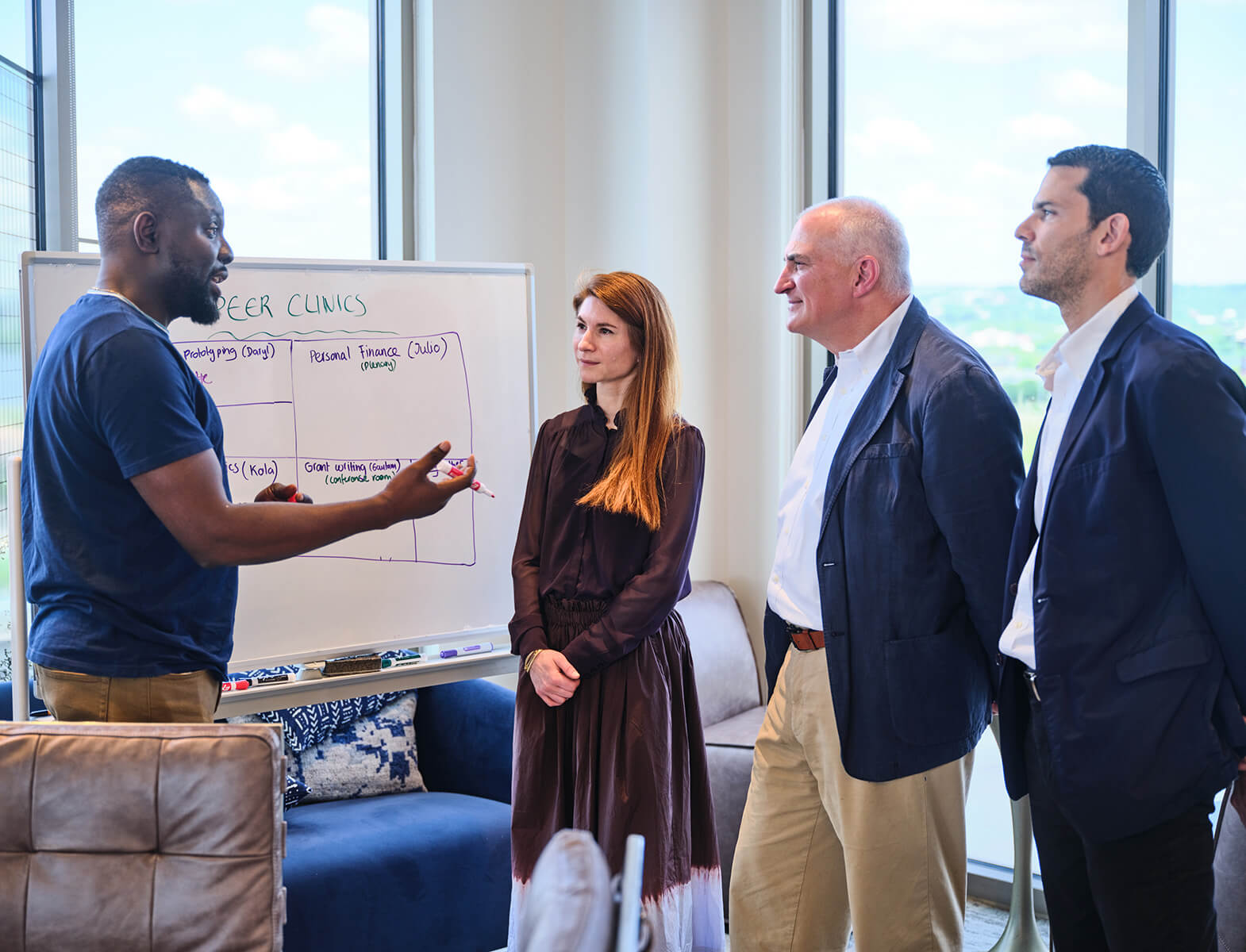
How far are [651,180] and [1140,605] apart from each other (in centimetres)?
239

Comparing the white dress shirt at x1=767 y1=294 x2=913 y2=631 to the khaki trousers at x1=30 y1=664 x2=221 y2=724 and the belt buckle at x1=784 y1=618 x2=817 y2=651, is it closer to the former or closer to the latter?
the belt buckle at x1=784 y1=618 x2=817 y2=651

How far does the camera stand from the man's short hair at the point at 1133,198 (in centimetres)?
154

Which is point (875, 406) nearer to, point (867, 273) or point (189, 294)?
point (867, 273)

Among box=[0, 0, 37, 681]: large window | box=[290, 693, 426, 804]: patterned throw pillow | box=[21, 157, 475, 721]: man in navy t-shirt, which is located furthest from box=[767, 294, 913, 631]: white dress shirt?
box=[0, 0, 37, 681]: large window

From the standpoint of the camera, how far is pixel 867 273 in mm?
1891

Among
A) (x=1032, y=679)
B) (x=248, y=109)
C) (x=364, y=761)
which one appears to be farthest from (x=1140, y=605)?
(x=248, y=109)

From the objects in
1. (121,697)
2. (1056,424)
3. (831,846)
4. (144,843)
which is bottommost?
(831,846)

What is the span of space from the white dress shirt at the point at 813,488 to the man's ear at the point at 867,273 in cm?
7

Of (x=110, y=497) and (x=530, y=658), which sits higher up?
(x=110, y=497)

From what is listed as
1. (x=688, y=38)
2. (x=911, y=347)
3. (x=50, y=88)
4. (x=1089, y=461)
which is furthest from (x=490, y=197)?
(x=1089, y=461)

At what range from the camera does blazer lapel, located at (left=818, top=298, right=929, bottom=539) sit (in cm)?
175

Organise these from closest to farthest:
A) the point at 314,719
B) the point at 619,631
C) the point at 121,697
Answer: the point at 121,697, the point at 619,631, the point at 314,719

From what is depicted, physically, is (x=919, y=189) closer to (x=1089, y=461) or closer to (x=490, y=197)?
(x=490, y=197)

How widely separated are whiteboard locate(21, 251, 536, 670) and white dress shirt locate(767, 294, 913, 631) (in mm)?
943
